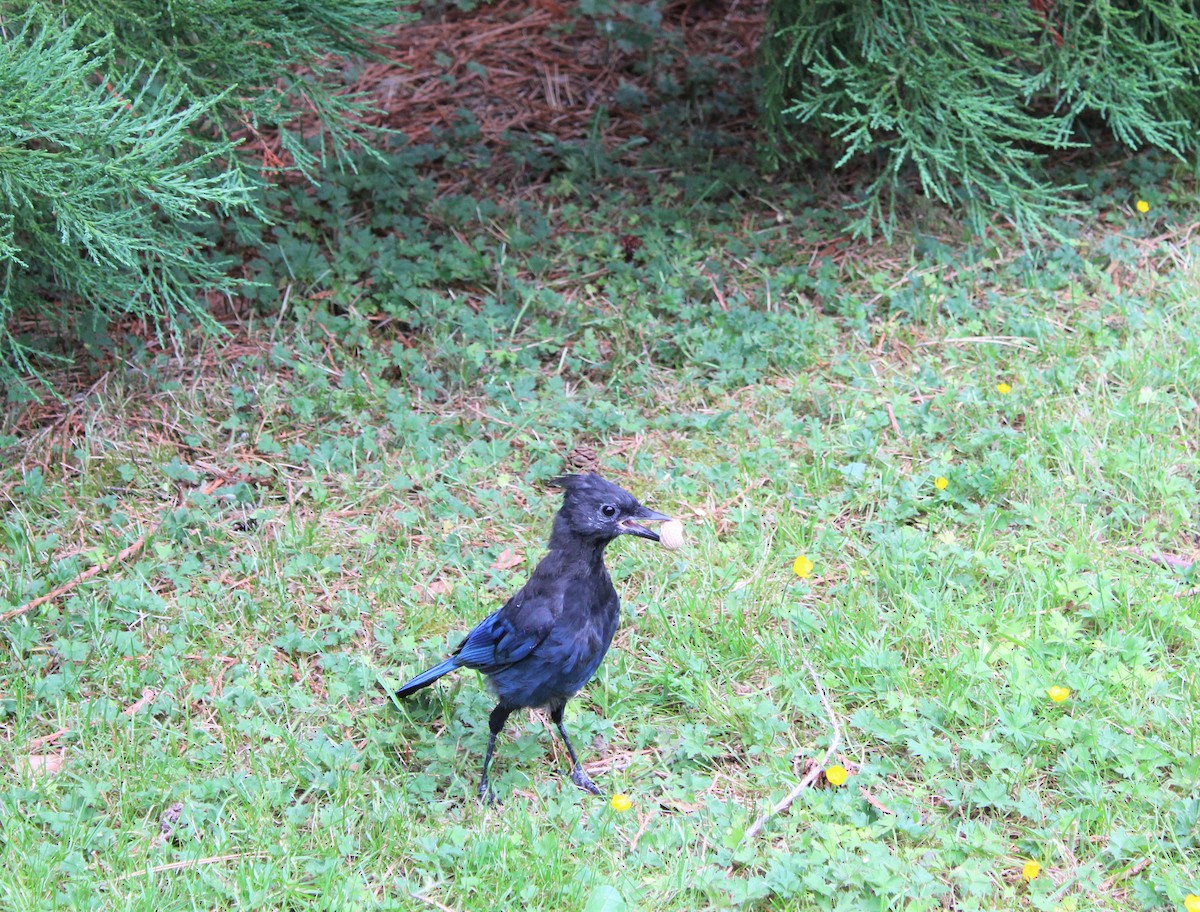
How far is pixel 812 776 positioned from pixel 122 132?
10.4 ft

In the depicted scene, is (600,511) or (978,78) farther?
(978,78)

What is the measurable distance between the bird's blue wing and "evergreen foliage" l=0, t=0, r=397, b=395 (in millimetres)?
1881

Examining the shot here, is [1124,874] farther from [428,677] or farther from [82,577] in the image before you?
[82,577]

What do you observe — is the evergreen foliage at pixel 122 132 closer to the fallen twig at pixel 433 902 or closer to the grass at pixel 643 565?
the grass at pixel 643 565

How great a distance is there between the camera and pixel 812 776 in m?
3.45

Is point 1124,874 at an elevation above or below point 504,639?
below

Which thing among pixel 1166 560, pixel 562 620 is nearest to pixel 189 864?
pixel 562 620

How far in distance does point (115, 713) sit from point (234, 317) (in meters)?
2.46

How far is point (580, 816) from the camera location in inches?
134

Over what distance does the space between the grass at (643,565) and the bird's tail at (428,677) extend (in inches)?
6.1

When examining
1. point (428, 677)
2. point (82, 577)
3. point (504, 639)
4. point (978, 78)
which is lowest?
point (82, 577)

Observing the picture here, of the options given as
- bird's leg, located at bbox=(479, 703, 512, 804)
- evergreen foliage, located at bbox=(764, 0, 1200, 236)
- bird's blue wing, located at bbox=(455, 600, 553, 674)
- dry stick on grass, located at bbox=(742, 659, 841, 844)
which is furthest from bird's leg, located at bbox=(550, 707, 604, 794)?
evergreen foliage, located at bbox=(764, 0, 1200, 236)

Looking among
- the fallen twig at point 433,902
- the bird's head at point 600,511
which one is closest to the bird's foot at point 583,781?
the fallen twig at point 433,902

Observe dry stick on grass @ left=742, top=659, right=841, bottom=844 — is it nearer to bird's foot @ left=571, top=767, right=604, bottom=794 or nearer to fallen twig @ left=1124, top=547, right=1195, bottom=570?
bird's foot @ left=571, top=767, right=604, bottom=794
